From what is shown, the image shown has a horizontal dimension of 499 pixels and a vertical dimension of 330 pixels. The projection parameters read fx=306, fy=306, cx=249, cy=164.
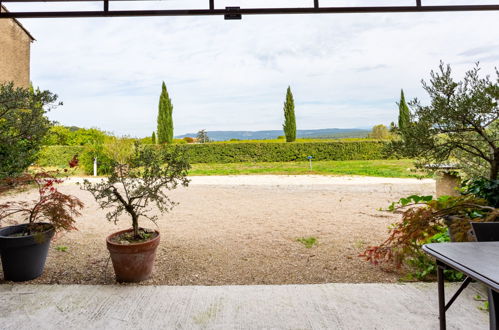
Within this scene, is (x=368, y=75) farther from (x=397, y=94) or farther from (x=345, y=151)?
(x=397, y=94)

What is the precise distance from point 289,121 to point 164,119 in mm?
8101

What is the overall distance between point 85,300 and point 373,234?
3.64 m

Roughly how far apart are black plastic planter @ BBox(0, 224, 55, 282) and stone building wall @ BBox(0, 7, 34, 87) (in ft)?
53.4

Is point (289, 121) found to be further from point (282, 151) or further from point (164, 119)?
point (164, 119)

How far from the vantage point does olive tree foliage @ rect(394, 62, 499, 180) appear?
9.80ft

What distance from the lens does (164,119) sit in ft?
64.0

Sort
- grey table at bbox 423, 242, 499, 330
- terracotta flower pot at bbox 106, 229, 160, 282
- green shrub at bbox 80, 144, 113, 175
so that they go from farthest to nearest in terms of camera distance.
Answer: green shrub at bbox 80, 144, 113, 175
terracotta flower pot at bbox 106, 229, 160, 282
grey table at bbox 423, 242, 499, 330

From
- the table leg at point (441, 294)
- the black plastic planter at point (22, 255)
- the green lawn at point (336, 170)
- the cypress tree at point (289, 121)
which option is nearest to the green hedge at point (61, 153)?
the green lawn at point (336, 170)

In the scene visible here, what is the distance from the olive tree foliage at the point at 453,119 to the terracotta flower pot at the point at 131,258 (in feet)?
9.58

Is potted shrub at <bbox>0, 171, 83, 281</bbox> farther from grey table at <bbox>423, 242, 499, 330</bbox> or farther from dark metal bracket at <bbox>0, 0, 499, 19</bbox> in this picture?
grey table at <bbox>423, 242, 499, 330</bbox>

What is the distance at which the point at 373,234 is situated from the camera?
172 inches

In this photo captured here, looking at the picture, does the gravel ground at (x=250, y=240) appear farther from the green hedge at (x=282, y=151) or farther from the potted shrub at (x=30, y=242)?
the green hedge at (x=282, y=151)

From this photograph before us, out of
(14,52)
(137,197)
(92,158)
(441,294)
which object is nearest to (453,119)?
(441,294)

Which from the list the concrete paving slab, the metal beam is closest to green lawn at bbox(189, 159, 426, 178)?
the metal beam
